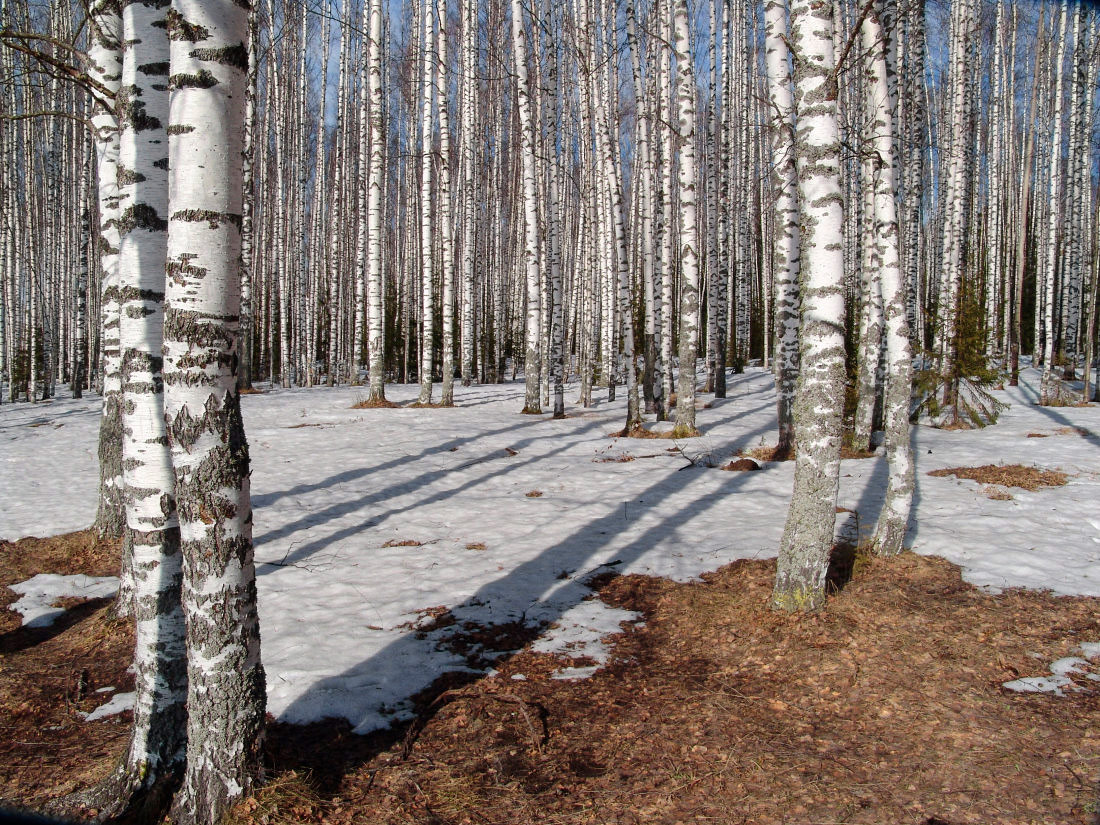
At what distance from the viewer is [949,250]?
11414 millimetres

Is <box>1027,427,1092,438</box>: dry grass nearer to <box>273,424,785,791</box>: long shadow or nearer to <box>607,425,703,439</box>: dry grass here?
<box>607,425,703,439</box>: dry grass

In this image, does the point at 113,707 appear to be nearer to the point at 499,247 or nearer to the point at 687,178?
the point at 687,178

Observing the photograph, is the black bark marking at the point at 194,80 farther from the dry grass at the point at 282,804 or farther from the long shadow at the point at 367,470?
the long shadow at the point at 367,470

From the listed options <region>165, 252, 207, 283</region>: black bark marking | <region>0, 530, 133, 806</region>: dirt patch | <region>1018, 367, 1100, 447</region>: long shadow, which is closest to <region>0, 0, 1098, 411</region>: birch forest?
<region>1018, 367, 1100, 447</region>: long shadow

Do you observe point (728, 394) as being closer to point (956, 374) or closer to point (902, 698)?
point (956, 374)

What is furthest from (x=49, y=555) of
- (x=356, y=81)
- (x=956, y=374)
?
(x=356, y=81)

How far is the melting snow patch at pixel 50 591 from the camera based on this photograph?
4.88 meters

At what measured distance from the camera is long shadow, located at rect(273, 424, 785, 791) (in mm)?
3223

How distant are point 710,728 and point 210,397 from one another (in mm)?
2705

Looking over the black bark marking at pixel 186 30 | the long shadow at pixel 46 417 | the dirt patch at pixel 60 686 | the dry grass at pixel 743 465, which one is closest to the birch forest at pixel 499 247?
the black bark marking at pixel 186 30

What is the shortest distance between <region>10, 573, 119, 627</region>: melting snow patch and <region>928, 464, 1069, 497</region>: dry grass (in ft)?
28.5

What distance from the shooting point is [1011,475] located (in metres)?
7.73

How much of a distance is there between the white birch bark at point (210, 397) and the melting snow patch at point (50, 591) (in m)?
3.20

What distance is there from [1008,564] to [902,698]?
2.48 meters
